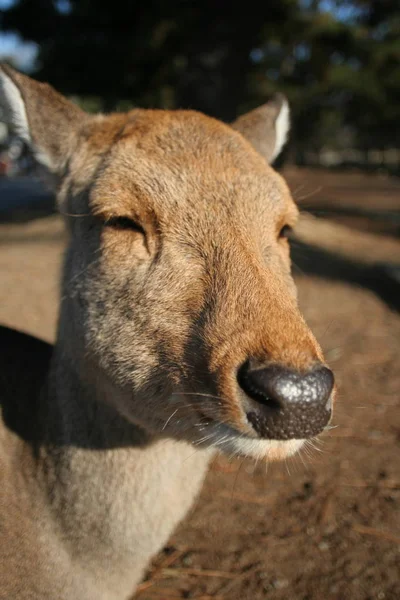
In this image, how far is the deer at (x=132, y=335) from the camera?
2.19m

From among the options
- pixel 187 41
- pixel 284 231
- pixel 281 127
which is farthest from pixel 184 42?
pixel 284 231

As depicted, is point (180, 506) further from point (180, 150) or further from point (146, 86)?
point (146, 86)

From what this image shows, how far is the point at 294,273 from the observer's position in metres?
10.1

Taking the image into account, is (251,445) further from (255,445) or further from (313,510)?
(313,510)

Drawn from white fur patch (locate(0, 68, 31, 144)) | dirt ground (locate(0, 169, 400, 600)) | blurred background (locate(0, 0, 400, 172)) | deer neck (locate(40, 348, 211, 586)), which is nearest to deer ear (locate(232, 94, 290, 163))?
dirt ground (locate(0, 169, 400, 600))

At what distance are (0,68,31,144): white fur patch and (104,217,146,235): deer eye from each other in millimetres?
869

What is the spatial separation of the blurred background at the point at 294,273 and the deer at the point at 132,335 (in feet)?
1.91

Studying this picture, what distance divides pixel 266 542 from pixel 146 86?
43.0ft

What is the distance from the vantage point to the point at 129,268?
252cm

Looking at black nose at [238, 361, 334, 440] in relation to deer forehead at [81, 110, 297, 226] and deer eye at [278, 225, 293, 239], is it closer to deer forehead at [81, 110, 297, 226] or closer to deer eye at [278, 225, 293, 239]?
deer forehead at [81, 110, 297, 226]

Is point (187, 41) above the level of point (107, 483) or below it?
above

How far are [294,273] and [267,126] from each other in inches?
256

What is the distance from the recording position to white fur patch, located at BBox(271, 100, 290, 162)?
386 cm

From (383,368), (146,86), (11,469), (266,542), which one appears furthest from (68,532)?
(146,86)
